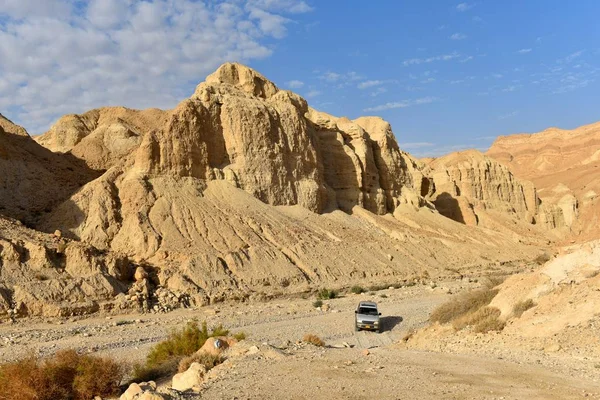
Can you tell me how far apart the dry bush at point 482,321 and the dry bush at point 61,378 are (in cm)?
900

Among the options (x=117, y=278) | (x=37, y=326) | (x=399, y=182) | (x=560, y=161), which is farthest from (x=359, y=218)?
(x=560, y=161)

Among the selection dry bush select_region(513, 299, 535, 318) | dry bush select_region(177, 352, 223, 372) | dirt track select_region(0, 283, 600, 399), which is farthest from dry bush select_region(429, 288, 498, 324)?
dry bush select_region(177, 352, 223, 372)

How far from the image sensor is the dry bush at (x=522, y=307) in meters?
14.8

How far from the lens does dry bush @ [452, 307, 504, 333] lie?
14.7 metres

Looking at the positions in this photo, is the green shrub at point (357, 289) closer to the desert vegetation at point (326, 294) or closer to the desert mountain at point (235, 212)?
the desert mountain at point (235, 212)

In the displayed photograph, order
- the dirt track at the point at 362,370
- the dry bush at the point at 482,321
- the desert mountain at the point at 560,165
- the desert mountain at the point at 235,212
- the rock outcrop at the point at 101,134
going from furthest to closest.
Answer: the desert mountain at the point at 560,165 → the rock outcrop at the point at 101,134 → the desert mountain at the point at 235,212 → the dry bush at the point at 482,321 → the dirt track at the point at 362,370

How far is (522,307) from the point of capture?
14.9 meters

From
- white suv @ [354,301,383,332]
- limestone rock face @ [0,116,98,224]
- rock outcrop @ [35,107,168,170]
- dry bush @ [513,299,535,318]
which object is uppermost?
rock outcrop @ [35,107,168,170]

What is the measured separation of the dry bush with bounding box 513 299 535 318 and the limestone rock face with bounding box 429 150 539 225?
5016cm

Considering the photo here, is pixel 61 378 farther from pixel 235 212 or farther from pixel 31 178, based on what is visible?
pixel 31 178

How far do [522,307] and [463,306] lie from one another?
8.57 feet

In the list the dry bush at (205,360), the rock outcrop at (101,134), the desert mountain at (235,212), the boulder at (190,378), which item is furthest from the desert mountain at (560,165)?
the boulder at (190,378)

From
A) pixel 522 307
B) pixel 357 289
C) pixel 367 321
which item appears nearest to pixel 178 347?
pixel 367 321

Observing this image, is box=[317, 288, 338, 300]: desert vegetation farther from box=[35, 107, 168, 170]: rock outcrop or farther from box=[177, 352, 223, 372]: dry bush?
box=[35, 107, 168, 170]: rock outcrop
